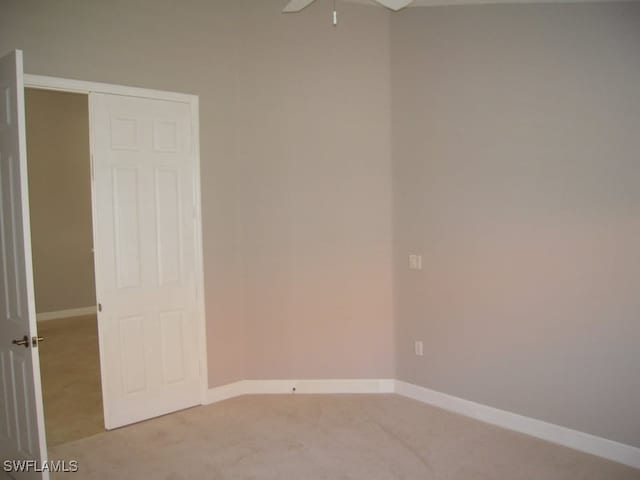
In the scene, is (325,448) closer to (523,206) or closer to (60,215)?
(523,206)

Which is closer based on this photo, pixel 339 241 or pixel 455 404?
pixel 455 404

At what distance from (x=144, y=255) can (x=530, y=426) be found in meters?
3.08

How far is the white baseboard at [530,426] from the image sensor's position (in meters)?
3.07

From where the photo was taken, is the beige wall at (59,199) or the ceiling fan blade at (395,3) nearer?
the ceiling fan blade at (395,3)

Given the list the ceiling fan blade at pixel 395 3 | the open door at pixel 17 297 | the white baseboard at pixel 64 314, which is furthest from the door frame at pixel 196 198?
the white baseboard at pixel 64 314

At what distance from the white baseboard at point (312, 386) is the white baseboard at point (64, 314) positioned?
14.0 ft

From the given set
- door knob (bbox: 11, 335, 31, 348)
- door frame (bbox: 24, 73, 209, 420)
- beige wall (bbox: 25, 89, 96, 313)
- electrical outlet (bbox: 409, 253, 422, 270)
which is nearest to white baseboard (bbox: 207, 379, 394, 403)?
door frame (bbox: 24, 73, 209, 420)

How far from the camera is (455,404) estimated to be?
3887mm

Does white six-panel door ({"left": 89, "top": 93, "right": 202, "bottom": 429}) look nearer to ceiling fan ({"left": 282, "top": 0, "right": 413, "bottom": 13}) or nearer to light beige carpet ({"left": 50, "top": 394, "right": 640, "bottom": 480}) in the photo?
light beige carpet ({"left": 50, "top": 394, "right": 640, "bottom": 480})

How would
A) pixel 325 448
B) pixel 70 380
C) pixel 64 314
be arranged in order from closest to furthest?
1. pixel 325 448
2. pixel 70 380
3. pixel 64 314

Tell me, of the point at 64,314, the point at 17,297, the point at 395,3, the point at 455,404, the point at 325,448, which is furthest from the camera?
the point at 64,314

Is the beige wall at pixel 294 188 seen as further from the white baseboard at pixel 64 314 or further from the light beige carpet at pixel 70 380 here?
the white baseboard at pixel 64 314

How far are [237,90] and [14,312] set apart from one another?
2468mm

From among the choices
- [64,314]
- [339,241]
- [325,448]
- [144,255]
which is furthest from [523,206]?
[64,314]
